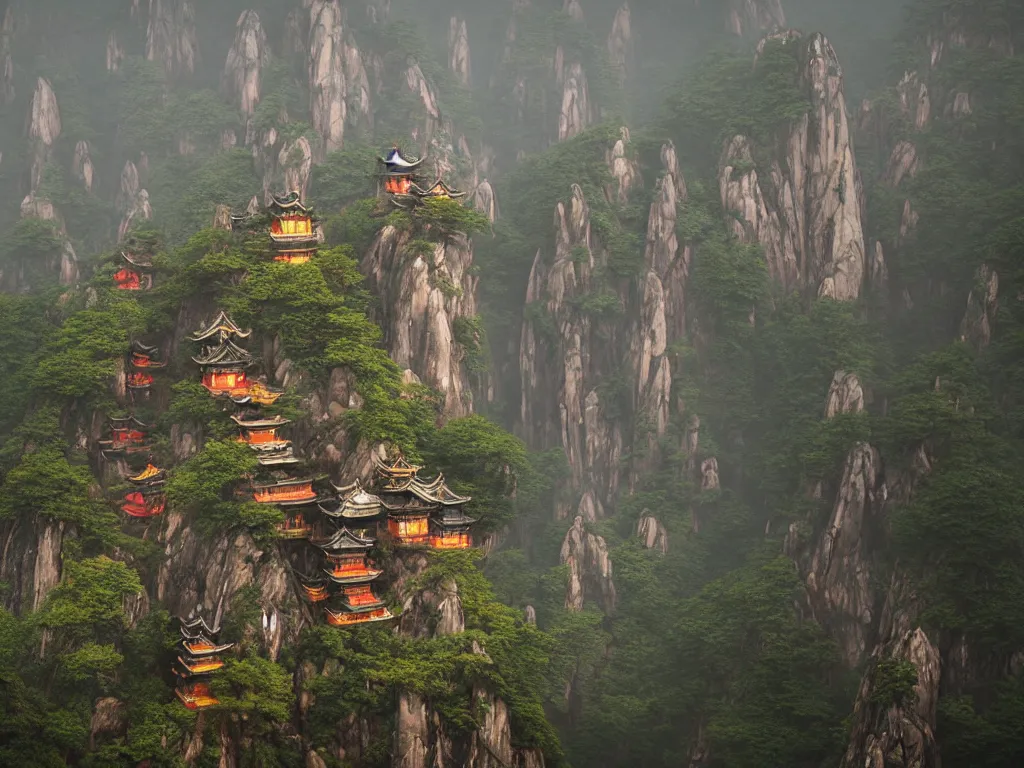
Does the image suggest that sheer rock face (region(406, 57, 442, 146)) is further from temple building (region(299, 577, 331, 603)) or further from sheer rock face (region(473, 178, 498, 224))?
temple building (region(299, 577, 331, 603))

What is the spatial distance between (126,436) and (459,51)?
5568cm

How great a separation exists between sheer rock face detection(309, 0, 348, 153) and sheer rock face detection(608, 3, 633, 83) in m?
21.9

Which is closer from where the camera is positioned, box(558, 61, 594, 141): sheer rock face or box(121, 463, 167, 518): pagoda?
box(121, 463, 167, 518): pagoda

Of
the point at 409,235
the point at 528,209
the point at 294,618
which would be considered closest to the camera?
the point at 294,618

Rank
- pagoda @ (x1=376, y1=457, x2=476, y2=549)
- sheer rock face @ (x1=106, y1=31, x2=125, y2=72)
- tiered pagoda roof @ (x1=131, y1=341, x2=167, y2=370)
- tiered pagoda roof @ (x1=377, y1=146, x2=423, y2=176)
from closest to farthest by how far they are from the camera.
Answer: pagoda @ (x1=376, y1=457, x2=476, y2=549) → tiered pagoda roof @ (x1=131, y1=341, x2=167, y2=370) → tiered pagoda roof @ (x1=377, y1=146, x2=423, y2=176) → sheer rock face @ (x1=106, y1=31, x2=125, y2=72)

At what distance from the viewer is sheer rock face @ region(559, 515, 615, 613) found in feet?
221

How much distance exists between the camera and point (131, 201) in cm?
9156

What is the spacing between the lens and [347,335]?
59.4m

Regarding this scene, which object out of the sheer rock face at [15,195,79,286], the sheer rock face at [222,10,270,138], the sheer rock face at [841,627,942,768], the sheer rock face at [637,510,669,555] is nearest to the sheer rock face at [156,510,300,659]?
the sheer rock face at [841,627,942,768]

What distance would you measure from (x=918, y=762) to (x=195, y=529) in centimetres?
2600

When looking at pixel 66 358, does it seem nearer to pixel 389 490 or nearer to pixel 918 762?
pixel 389 490

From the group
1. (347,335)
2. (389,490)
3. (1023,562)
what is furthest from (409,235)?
(1023,562)

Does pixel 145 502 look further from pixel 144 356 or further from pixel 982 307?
pixel 982 307

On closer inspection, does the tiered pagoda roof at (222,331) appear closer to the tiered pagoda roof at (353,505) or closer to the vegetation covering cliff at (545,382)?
the vegetation covering cliff at (545,382)
